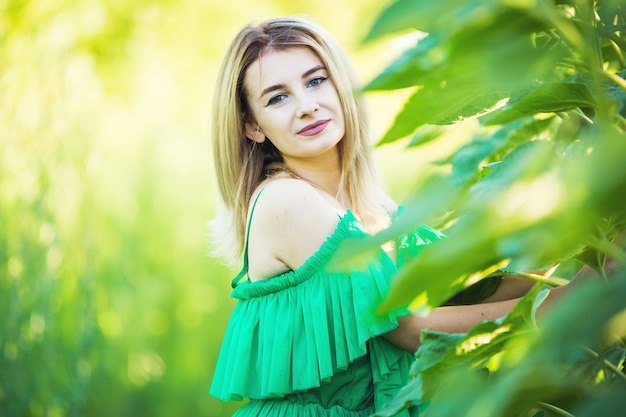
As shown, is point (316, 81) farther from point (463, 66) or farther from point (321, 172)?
point (463, 66)

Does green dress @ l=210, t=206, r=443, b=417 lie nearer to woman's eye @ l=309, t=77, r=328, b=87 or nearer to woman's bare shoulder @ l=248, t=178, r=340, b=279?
woman's bare shoulder @ l=248, t=178, r=340, b=279

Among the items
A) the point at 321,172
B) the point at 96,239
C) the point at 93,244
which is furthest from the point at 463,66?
the point at 96,239

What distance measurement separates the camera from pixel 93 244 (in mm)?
4746

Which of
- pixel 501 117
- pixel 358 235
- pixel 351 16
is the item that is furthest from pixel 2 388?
pixel 351 16

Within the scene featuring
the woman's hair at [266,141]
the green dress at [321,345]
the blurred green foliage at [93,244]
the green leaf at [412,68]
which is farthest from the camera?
the blurred green foliage at [93,244]

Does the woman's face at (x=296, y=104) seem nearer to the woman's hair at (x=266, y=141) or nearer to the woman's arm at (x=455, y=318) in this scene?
the woman's hair at (x=266, y=141)

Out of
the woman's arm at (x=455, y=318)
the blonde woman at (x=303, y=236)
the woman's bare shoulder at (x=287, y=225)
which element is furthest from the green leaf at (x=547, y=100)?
the woman's bare shoulder at (x=287, y=225)

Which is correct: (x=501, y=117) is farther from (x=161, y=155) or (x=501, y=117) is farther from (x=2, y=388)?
(x=161, y=155)

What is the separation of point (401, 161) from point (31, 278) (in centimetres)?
252

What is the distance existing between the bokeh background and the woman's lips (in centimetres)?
289

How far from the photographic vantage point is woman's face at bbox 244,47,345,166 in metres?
1.75

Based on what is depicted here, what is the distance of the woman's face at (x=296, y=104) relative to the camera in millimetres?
1750

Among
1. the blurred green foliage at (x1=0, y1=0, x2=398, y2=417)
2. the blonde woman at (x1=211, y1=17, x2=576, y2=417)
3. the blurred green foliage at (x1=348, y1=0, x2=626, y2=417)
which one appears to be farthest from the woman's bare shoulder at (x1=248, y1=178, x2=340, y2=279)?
the blurred green foliage at (x1=0, y1=0, x2=398, y2=417)

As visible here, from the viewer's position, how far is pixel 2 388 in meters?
4.19
